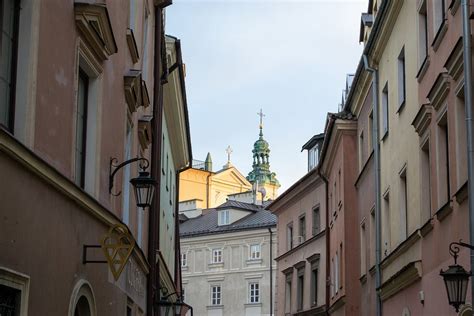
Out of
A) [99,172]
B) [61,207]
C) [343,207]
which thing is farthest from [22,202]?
[343,207]

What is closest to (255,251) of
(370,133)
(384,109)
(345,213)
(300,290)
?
(300,290)

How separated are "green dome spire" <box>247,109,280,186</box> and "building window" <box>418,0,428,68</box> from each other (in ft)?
332

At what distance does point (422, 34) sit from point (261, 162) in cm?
10464

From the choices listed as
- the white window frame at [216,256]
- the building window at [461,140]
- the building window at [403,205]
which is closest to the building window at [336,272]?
the building window at [403,205]

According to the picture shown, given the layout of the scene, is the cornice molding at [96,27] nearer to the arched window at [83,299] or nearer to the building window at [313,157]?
the arched window at [83,299]

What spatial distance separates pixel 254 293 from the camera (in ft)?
217

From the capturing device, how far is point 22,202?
820 centimetres

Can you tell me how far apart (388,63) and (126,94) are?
9993mm

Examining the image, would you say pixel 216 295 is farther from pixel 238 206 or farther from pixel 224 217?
pixel 238 206

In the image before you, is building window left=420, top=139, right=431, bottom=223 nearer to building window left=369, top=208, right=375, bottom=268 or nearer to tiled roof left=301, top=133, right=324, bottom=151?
building window left=369, top=208, right=375, bottom=268

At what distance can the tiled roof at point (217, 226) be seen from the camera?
67.3 m

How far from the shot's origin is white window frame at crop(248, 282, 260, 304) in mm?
65875

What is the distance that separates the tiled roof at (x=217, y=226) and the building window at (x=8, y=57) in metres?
57.8

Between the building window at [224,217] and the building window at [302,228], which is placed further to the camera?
the building window at [224,217]
